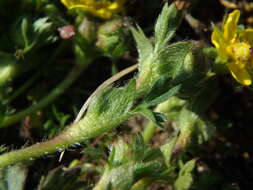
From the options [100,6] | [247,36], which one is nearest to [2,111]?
[100,6]

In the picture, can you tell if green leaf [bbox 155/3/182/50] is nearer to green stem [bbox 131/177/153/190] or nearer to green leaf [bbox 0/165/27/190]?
green stem [bbox 131/177/153/190]

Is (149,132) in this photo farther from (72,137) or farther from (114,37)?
(72,137)

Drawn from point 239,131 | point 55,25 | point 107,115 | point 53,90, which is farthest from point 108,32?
point 239,131

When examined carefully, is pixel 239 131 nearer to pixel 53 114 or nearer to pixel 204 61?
pixel 204 61

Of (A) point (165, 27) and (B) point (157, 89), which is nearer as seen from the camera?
(B) point (157, 89)

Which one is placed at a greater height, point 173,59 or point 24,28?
point 24,28

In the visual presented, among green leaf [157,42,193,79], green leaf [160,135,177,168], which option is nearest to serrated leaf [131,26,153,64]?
green leaf [157,42,193,79]

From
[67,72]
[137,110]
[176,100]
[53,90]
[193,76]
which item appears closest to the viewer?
[137,110]

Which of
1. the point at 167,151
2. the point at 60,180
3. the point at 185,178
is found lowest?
the point at 185,178
